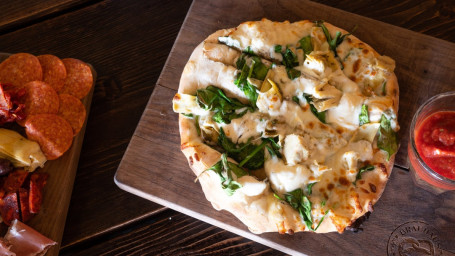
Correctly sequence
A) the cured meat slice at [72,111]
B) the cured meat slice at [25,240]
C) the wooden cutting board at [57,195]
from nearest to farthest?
the cured meat slice at [25,240], the wooden cutting board at [57,195], the cured meat slice at [72,111]

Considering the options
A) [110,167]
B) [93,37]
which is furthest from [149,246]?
[93,37]

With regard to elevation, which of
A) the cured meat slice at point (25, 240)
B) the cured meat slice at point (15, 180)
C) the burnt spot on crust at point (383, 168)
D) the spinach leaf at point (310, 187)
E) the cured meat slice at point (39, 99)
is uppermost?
the cured meat slice at point (39, 99)

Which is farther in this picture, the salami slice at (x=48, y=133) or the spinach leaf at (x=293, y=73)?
the salami slice at (x=48, y=133)

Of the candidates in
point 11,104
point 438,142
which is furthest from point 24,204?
point 438,142

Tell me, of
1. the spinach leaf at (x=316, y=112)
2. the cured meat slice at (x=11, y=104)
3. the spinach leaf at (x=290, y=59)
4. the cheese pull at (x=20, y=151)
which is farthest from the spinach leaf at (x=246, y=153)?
the cured meat slice at (x=11, y=104)

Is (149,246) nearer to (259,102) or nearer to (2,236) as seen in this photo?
(2,236)

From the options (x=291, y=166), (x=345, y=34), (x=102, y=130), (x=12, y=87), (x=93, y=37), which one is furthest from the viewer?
(x=93, y=37)

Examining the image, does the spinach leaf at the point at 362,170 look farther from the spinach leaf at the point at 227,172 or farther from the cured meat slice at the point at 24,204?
the cured meat slice at the point at 24,204

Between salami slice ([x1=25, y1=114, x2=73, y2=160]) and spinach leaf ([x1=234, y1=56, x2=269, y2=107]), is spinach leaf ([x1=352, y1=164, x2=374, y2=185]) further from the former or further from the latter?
salami slice ([x1=25, y1=114, x2=73, y2=160])
